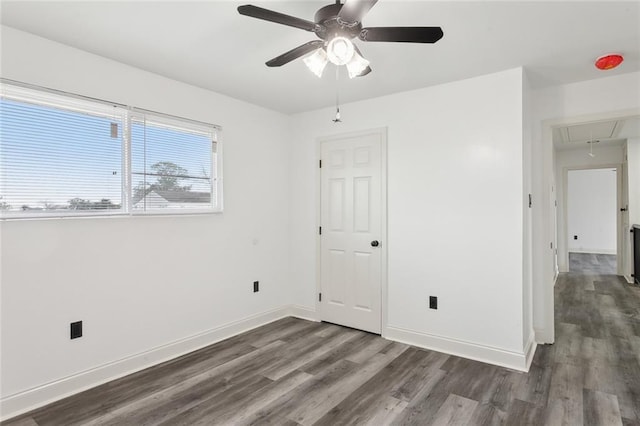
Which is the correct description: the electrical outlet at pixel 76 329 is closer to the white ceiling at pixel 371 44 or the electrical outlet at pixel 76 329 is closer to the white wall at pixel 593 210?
the white ceiling at pixel 371 44

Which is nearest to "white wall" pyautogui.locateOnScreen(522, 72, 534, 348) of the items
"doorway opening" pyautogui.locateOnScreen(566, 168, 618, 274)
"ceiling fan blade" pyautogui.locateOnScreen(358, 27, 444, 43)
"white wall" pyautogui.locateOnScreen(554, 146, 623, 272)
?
"ceiling fan blade" pyautogui.locateOnScreen(358, 27, 444, 43)

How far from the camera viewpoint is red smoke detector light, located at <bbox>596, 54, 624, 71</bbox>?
2569mm

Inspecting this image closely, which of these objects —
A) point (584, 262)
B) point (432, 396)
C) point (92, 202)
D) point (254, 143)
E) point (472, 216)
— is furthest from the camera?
point (584, 262)

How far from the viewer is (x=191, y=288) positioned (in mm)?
3281

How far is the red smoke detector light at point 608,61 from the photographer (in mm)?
2569

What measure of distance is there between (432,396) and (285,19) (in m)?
2.57

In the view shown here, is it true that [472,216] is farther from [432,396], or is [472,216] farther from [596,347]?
[596,347]

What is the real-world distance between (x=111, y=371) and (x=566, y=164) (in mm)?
8457

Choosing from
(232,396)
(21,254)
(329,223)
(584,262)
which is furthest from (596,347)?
(584,262)

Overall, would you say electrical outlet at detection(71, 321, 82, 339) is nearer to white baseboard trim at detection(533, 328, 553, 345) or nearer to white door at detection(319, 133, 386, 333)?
white door at detection(319, 133, 386, 333)

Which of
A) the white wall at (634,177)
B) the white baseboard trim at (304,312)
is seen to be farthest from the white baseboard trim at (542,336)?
the white wall at (634,177)

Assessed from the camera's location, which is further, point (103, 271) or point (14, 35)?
point (103, 271)

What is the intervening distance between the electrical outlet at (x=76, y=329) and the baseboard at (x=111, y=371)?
282 mm

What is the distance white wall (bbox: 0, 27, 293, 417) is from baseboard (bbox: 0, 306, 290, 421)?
0.03 ft
